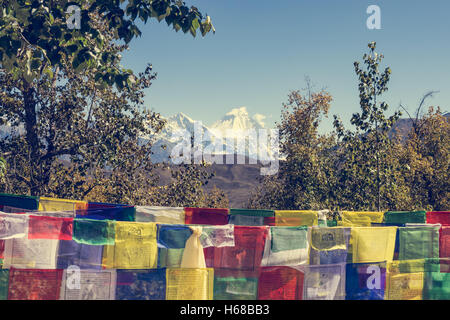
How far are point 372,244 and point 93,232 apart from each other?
17.5 feet

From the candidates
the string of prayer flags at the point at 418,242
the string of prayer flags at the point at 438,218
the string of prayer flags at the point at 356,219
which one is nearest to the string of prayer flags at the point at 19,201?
the string of prayer flags at the point at 356,219

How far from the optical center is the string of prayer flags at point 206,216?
12.1m

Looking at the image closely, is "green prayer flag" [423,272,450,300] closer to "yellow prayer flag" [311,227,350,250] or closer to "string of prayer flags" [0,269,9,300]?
"yellow prayer flag" [311,227,350,250]

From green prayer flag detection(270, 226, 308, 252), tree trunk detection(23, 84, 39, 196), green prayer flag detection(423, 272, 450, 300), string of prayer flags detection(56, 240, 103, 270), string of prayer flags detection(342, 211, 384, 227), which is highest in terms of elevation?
tree trunk detection(23, 84, 39, 196)

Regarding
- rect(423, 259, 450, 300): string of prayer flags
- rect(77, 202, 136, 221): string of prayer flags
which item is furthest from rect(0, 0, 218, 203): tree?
rect(423, 259, 450, 300): string of prayer flags

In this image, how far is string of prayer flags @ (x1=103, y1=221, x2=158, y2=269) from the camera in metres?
7.79

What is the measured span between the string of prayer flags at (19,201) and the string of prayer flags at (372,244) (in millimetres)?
7555

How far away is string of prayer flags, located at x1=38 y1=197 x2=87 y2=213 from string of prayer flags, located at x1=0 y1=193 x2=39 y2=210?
0.15m

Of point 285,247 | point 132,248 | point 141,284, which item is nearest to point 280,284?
point 285,247

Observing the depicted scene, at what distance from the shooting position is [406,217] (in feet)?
41.5

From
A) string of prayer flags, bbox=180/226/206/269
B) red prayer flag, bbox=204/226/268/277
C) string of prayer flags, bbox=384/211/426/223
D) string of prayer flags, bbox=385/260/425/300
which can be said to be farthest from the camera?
string of prayer flags, bbox=384/211/426/223

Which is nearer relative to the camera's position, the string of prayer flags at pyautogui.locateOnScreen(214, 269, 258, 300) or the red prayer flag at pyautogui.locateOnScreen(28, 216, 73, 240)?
the red prayer flag at pyautogui.locateOnScreen(28, 216, 73, 240)

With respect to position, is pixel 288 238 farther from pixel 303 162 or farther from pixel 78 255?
pixel 303 162

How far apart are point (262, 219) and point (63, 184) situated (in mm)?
10083
